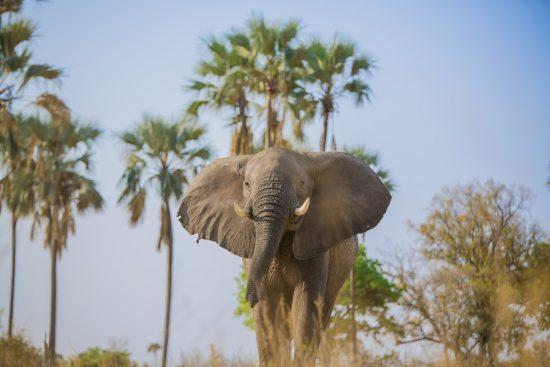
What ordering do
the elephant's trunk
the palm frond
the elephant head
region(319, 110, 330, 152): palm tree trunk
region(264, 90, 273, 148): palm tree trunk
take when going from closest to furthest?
the elephant's trunk, the elephant head, the palm frond, region(264, 90, 273, 148): palm tree trunk, region(319, 110, 330, 152): palm tree trunk

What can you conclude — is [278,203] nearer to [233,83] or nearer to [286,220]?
[286,220]

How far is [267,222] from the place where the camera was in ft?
27.7

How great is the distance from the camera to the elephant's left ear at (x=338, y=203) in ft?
29.8

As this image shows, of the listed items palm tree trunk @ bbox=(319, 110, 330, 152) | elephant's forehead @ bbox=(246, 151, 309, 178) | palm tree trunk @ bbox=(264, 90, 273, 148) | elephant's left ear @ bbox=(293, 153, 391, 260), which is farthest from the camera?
palm tree trunk @ bbox=(319, 110, 330, 152)

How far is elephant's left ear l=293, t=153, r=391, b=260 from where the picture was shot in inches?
358

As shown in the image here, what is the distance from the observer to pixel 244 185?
9.30 metres

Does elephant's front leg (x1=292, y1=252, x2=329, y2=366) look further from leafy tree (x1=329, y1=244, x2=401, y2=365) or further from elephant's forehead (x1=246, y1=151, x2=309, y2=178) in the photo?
leafy tree (x1=329, y1=244, x2=401, y2=365)

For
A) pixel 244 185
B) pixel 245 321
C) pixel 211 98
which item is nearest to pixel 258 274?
pixel 244 185

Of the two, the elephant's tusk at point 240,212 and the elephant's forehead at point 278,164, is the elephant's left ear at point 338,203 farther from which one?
the elephant's tusk at point 240,212

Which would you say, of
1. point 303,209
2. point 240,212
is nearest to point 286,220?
point 303,209

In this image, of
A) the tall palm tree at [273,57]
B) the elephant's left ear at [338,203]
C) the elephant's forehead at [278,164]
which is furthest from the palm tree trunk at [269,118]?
the elephant's forehead at [278,164]

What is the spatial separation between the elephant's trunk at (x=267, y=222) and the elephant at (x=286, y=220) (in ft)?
0.03

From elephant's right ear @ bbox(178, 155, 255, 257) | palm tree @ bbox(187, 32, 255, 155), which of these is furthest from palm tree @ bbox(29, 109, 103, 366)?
elephant's right ear @ bbox(178, 155, 255, 257)

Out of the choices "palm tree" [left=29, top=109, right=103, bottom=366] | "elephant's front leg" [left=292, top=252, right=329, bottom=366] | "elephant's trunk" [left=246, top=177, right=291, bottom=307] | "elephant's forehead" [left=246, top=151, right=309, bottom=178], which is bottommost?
"elephant's front leg" [left=292, top=252, right=329, bottom=366]
